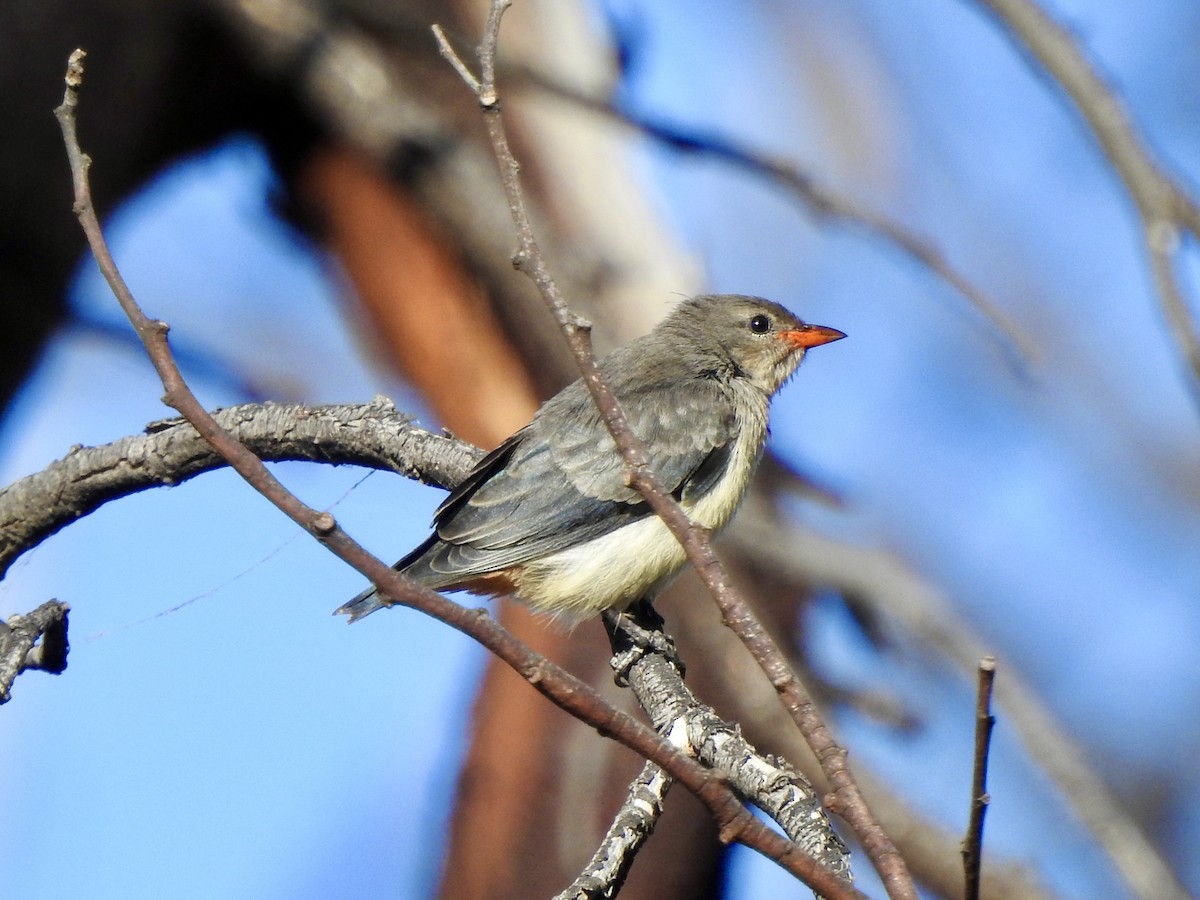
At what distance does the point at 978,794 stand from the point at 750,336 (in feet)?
15.3

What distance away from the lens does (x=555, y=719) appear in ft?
22.1

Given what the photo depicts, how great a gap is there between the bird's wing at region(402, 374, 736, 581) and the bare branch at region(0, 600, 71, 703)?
1.55 m

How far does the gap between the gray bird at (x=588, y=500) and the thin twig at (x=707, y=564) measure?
6.93ft

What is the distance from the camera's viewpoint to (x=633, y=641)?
15.6ft

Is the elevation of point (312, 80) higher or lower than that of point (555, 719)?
higher

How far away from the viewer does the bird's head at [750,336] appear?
6398 millimetres

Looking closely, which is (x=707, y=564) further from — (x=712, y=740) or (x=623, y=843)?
(x=712, y=740)

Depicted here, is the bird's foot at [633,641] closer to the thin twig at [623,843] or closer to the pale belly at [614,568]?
the pale belly at [614,568]

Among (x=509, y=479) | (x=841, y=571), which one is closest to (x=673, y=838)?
(x=841, y=571)

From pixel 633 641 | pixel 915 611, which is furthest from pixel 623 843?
pixel 915 611

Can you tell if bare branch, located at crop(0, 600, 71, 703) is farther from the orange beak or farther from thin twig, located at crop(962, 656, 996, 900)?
the orange beak

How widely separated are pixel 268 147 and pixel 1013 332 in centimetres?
450

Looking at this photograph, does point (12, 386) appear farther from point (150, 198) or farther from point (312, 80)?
point (312, 80)

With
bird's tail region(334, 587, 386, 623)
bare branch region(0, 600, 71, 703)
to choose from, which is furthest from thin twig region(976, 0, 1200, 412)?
bare branch region(0, 600, 71, 703)
